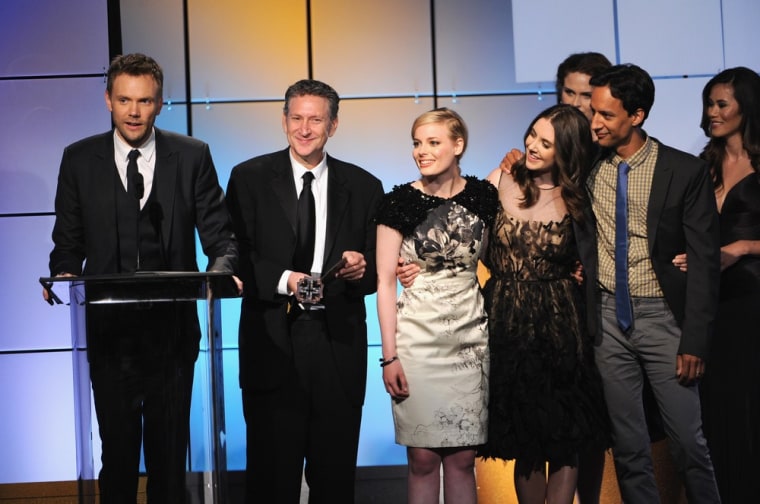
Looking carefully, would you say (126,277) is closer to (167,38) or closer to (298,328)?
(298,328)

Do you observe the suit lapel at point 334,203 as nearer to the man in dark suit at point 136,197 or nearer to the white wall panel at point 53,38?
the man in dark suit at point 136,197

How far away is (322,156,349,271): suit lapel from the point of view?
3146 millimetres

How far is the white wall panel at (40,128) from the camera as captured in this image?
455 cm

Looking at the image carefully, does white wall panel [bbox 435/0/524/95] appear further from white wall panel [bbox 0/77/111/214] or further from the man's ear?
white wall panel [bbox 0/77/111/214]

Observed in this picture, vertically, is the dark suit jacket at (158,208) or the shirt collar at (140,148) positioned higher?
the shirt collar at (140,148)

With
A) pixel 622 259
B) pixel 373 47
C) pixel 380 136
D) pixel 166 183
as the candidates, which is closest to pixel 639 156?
pixel 622 259

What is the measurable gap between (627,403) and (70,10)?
3302 millimetres

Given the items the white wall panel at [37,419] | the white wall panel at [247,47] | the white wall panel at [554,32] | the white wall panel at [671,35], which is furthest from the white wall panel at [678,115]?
the white wall panel at [37,419]

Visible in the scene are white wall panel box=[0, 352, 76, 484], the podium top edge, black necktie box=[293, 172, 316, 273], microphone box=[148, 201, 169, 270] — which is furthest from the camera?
white wall panel box=[0, 352, 76, 484]

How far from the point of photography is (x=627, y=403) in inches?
120

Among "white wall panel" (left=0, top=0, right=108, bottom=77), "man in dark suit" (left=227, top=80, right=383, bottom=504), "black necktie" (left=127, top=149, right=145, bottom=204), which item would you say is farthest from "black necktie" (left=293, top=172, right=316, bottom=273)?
"white wall panel" (left=0, top=0, right=108, bottom=77)

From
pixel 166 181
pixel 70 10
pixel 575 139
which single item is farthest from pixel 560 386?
pixel 70 10

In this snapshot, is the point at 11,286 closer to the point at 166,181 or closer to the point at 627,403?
the point at 166,181

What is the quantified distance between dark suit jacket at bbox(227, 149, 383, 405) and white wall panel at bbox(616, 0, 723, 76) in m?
2.14
